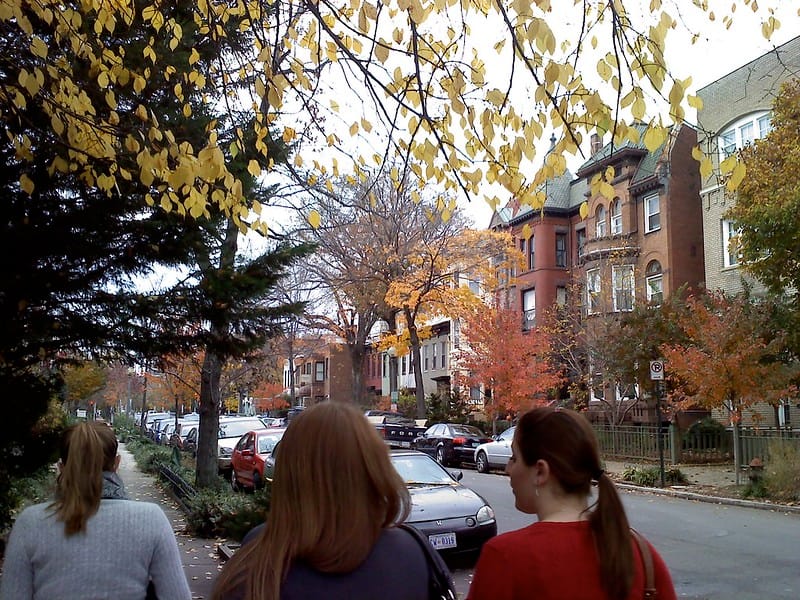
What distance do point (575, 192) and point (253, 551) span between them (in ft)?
154

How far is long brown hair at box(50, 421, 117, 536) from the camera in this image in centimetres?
332

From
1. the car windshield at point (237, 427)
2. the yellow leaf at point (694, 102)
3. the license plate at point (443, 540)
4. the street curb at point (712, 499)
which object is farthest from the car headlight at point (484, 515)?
the car windshield at point (237, 427)

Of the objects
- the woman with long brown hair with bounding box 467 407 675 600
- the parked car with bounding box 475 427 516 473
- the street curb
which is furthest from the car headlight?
the parked car with bounding box 475 427 516 473

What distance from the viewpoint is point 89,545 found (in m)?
3.31

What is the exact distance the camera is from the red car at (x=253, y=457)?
64.6 feet

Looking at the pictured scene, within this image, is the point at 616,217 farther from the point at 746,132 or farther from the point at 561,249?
the point at 746,132

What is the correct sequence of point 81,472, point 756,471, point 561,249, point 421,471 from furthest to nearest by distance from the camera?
point 561,249 → point 756,471 → point 421,471 → point 81,472

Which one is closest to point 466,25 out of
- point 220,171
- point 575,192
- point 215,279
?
point 220,171

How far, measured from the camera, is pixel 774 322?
76.7 feet

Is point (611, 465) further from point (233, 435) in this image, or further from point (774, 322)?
point (233, 435)

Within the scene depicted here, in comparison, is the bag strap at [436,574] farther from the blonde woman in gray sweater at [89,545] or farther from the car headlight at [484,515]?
the car headlight at [484,515]

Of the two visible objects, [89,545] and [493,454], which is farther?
[493,454]

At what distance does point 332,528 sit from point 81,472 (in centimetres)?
168

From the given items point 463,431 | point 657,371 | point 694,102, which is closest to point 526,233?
point 694,102
